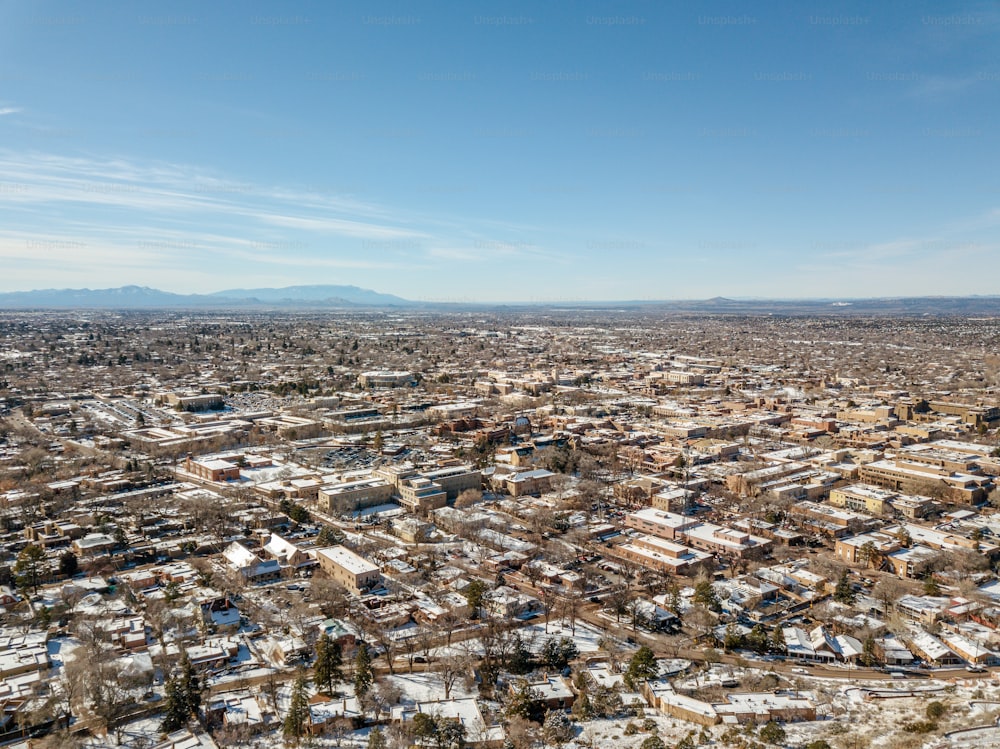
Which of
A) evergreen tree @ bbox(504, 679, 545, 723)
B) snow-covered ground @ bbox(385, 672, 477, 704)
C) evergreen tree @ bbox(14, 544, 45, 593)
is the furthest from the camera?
evergreen tree @ bbox(14, 544, 45, 593)

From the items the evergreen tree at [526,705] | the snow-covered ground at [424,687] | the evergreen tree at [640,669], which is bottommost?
the snow-covered ground at [424,687]

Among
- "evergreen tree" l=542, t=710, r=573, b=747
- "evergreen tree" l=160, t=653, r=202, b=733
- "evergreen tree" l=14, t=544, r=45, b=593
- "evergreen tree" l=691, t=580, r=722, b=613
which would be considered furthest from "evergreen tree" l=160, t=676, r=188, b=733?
"evergreen tree" l=691, t=580, r=722, b=613

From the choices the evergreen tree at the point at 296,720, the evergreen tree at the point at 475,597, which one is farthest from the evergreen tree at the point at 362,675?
the evergreen tree at the point at 475,597

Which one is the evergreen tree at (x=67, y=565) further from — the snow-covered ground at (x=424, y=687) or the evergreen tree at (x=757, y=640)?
the evergreen tree at (x=757, y=640)

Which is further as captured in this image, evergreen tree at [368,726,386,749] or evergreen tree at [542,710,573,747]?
evergreen tree at [542,710,573,747]

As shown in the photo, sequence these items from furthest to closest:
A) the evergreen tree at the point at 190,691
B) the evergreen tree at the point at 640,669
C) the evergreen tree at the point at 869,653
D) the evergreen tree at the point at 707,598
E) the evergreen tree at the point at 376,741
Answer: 1. the evergreen tree at the point at 707,598
2. the evergreen tree at the point at 869,653
3. the evergreen tree at the point at 640,669
4. the evergreen tree at the point at 190,691
5. the evergreen tree at the point at 376,741

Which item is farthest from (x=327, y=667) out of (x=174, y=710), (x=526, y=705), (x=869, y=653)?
(x=869, y=653)

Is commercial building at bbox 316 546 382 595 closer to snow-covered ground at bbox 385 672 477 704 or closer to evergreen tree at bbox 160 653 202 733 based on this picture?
snow-covered ground at bbox 385 672 477 704
